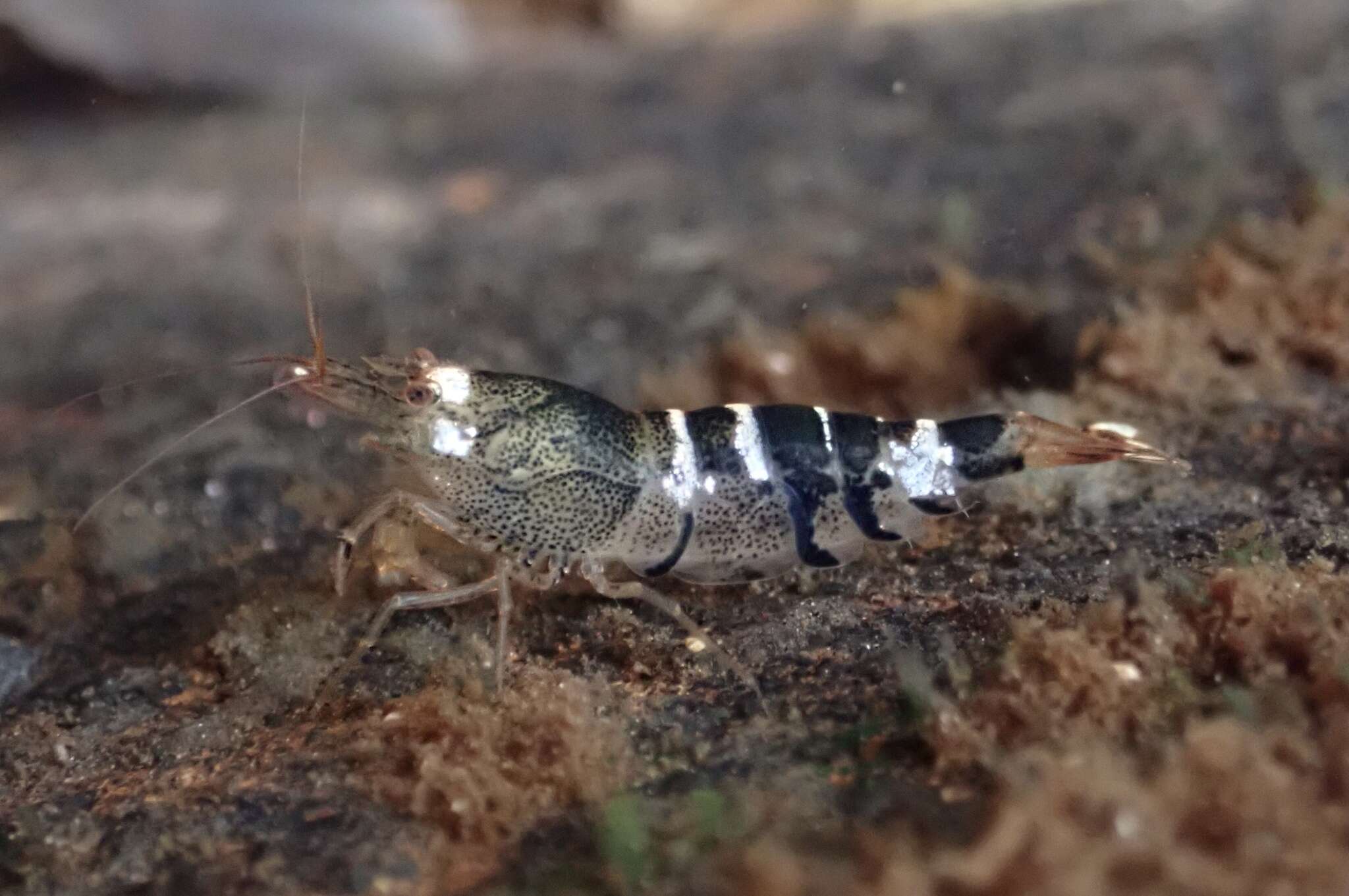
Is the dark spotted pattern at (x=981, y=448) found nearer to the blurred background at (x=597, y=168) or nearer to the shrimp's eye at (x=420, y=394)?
the blurred background at (x=597, y=168)

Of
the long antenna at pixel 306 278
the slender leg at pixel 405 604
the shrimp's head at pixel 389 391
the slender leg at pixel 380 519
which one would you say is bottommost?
the slender leg at pixel 405 604

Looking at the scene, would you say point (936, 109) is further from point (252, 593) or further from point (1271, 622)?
point (252, 593)

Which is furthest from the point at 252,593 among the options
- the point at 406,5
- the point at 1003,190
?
the point at 406,5

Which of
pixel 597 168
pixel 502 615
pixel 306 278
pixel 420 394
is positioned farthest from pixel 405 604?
pixel 597 168

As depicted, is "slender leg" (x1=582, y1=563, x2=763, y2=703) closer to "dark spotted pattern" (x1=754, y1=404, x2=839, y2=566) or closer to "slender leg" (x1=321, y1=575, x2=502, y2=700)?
"slender leg" (x1=321, y1=575, x2=502, y2=700)

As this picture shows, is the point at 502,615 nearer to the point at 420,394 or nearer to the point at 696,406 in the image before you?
the point at 420,394

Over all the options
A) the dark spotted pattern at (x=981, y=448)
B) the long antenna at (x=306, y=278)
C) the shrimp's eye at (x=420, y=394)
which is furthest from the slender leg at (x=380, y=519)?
the dark spotted pattern at (x=981, y=448)
